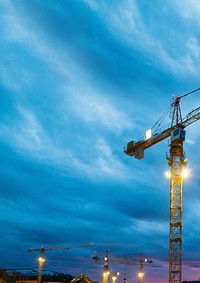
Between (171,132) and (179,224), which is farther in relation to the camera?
(171,132)

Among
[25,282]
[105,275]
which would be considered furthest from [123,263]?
[25,282]

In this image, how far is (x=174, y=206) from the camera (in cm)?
5672

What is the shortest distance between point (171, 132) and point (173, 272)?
74.0 feet

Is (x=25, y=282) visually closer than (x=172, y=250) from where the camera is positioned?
No

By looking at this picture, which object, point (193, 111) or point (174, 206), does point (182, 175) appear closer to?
point (174, 206)

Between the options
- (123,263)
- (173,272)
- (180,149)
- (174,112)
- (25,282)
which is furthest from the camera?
(123,263)

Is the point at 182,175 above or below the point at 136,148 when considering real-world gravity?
below

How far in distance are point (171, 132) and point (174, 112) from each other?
6456 mm

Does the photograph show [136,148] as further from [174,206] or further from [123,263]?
[123,263]

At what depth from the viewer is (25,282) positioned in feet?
305

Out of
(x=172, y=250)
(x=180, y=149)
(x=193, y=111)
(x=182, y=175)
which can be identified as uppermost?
(x=193, y=111)

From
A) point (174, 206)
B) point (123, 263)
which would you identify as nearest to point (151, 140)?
point (174, 206)

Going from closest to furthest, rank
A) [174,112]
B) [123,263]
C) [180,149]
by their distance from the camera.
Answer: [180,149]
[174,112]
[123,263]

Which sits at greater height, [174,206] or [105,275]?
[174,206]
